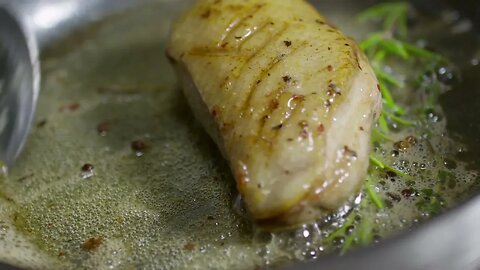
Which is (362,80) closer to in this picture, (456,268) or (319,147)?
(319,147)

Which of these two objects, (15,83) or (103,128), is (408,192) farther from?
(15,83)

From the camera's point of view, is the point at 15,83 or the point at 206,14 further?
the point at 15,83

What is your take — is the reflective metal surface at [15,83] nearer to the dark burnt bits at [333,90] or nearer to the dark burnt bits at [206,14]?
the dark burnt bits at [206,14]

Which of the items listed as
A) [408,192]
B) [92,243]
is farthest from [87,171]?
[408,192]

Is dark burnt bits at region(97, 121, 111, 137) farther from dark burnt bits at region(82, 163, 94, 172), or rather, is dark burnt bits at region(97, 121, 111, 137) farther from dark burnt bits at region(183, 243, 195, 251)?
dark burnt bits at region(183, 243, 195, 251)

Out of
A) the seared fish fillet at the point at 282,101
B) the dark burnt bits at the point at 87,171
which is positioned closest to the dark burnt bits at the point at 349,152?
the seared fish fillet at the point at 282,101

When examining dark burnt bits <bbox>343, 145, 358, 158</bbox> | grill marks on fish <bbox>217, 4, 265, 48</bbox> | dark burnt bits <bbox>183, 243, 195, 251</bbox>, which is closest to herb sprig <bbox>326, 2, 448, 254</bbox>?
dark burnt bits <bbox>343, 145, 358, 158</bbox>
